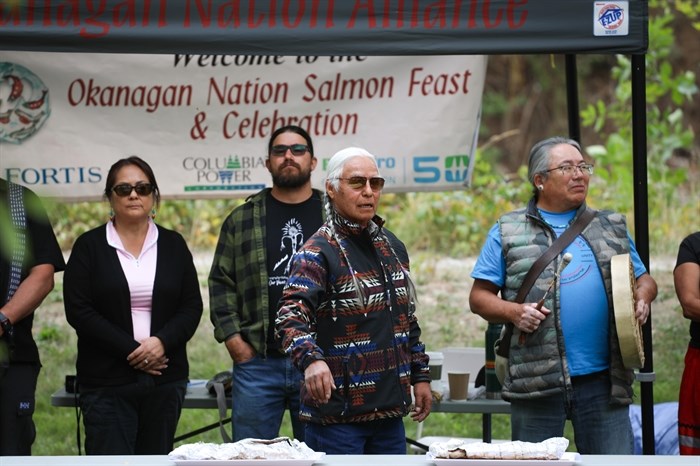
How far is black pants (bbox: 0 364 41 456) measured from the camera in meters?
5.50

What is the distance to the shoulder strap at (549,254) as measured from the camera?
513 cm

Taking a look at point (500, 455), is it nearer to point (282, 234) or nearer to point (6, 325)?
point (282, 234)

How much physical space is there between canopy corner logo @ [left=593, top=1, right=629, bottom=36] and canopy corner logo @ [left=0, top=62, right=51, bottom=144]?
329 cm

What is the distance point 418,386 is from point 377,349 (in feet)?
1.04

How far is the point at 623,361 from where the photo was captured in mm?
5035

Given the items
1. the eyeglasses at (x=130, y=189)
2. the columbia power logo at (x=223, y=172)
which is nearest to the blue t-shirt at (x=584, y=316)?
the eyeglasses at (x=130, y=189)

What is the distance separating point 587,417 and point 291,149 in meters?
1.95

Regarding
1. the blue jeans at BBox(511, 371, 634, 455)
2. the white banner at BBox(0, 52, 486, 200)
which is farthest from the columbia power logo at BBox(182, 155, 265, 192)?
the blue jeans at BBox(511, 371, 634, 455)

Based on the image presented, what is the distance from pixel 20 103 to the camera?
6711mm

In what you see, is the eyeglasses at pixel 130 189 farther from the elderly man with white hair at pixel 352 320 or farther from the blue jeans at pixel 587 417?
the blue jeans at pixel 587 417

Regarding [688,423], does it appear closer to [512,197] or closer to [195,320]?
[195,320]

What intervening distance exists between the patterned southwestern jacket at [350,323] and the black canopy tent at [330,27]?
0.93m

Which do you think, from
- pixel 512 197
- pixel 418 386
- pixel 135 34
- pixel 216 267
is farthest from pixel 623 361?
pixel 512 197

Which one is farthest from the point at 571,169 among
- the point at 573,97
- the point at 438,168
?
the point at 573,97
